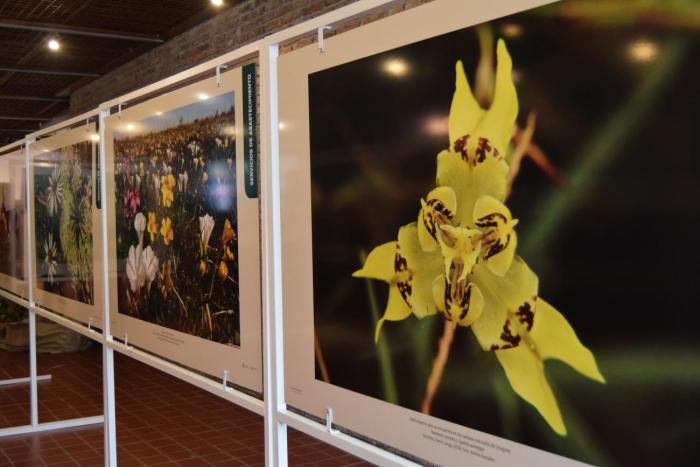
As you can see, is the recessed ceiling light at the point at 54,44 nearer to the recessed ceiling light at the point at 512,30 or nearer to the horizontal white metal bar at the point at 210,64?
the horizontal white metal bar at the point at 210,64

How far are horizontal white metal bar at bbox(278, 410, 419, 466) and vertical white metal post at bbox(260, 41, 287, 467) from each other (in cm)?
8

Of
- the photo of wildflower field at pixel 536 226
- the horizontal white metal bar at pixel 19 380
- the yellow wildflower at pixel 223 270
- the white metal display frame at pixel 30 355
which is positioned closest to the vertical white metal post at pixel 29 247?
the white metal display frame at pixel 30 355

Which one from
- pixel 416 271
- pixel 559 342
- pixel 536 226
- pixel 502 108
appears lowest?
pixel 559 342

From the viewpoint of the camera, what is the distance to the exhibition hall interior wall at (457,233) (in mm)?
1309

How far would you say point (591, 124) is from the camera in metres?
1.39

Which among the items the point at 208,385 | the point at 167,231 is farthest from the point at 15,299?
the point at 208,385

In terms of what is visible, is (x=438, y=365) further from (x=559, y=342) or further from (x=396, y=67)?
(x=396, y=67)

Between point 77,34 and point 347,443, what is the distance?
23.4ft

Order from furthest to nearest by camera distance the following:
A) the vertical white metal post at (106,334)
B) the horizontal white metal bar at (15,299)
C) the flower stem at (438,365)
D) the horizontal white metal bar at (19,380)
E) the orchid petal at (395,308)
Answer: the horizontal white metal bar at (19,380) → the horizontal white metal bar at (15,299) → the vertical white metal post at (106,334) → the orchid petal at (395,308) → the flower stem at (438,365)

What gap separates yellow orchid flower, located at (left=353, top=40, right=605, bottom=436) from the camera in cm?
150

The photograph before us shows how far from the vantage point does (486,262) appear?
1.63 m

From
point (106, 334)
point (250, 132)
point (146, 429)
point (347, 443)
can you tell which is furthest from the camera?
point (146, 429)

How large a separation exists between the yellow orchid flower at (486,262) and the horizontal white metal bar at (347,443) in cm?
39

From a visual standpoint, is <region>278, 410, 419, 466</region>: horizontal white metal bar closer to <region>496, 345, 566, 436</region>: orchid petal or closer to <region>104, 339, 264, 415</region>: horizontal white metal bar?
<region>104, 339, 264, 415</region>: horizontal white metal bar
